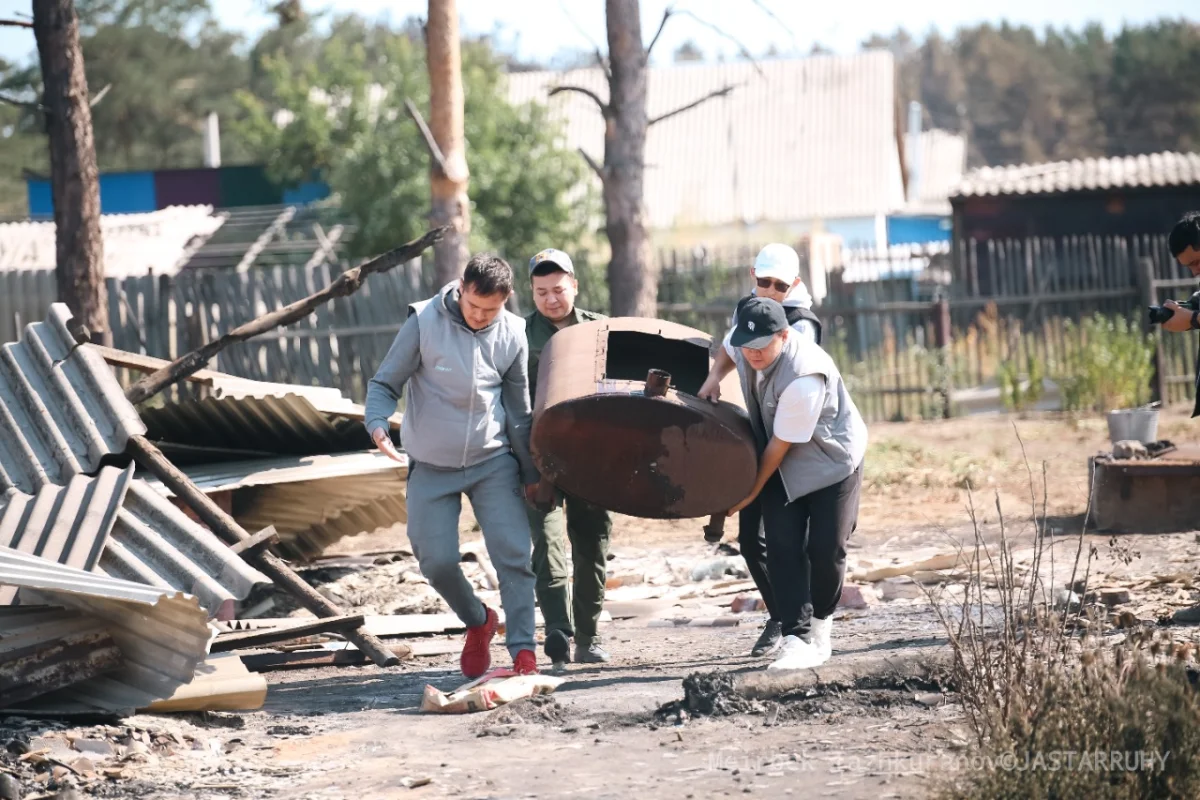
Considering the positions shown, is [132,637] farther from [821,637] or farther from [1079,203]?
[1079,203]

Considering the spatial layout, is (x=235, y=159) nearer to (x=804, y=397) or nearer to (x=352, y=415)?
(x=352, y=415)

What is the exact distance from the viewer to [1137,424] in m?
10.4

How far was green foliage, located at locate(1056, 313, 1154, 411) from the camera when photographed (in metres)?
16.2

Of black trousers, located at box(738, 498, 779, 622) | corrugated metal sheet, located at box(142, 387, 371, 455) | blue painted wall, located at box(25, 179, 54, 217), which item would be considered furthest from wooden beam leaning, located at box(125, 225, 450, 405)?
blue painted wall, located at box(25, 179, 54, 217)

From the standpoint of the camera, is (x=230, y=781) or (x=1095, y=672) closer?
(x=1095, y=672)

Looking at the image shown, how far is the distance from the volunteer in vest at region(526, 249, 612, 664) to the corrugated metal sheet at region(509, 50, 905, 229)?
2685cm

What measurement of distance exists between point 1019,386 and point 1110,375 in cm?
108

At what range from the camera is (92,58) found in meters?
43.5

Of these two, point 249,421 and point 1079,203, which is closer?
point 249,421

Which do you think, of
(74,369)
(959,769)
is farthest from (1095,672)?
(74,369)

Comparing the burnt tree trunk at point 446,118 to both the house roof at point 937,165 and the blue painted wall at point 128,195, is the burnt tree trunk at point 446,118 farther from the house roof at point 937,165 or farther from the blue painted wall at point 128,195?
the house roof at point 937,165

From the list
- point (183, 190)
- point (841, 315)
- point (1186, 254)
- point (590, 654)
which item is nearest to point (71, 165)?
point (590, 654)

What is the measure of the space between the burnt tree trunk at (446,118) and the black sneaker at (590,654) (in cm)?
605

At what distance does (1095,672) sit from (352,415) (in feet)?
16.3
